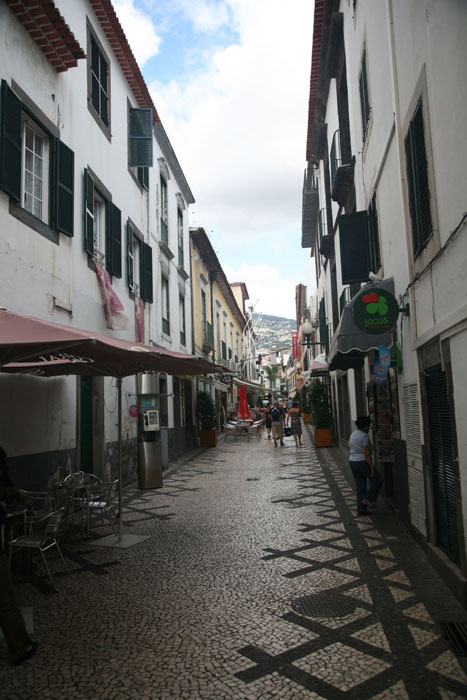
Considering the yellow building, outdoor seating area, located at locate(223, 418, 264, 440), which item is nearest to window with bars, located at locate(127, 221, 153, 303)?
the yellow building

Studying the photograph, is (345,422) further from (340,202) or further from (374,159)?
(374,159)

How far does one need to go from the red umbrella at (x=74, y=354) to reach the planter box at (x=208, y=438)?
Result: 451 inches

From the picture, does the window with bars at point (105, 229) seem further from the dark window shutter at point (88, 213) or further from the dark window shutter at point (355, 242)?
the dark window shutter at point (355, 242)

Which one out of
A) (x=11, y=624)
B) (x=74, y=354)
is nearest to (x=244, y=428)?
(x=74, y=354)

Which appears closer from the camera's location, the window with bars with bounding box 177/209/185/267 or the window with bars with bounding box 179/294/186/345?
the window with bars with bounding box 177/209/185/267

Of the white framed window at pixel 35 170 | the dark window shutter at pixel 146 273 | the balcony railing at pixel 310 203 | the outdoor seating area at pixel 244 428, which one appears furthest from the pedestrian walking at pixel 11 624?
the outdoor seating area at pixel 244 428

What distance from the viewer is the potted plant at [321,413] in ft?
57.7

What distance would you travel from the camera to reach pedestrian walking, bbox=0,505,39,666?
11.4ft

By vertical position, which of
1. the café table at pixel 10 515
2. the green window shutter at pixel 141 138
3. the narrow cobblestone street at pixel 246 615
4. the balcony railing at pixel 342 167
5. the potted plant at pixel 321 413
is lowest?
the narrow cobblestone street at pixel 246 615

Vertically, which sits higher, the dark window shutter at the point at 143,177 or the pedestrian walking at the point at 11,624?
the dark window shutter at the point at 143,177

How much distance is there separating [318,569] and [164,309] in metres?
12.7

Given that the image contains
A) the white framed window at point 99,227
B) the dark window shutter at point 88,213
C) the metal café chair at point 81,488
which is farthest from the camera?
the white framed window at point 99,227

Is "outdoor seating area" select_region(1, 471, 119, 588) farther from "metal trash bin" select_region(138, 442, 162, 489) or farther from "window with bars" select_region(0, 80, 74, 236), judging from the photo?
"window with bars" select_region(0, 80, 74, 236)

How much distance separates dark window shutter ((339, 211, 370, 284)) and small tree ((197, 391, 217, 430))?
451 inches
